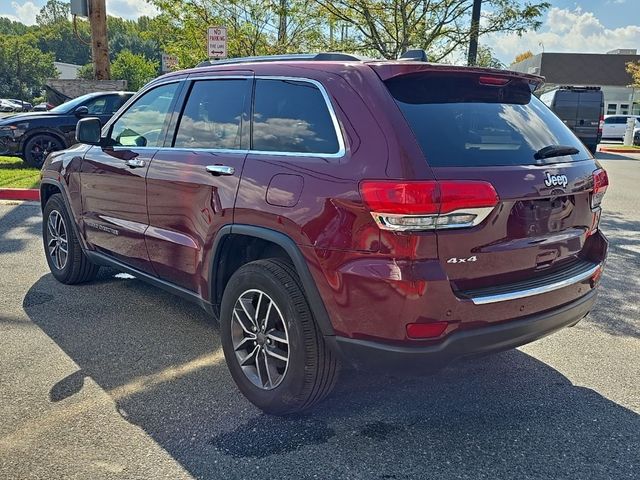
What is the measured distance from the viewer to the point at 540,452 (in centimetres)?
281

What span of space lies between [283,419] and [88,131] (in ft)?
8.78

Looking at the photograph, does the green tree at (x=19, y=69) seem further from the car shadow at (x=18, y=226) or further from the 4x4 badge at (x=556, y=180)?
the 4x4 badge at (x=556, y=180)

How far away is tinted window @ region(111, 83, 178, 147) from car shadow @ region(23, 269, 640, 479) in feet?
4.52

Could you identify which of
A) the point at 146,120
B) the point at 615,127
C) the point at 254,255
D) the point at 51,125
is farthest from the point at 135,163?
the point at 615,127

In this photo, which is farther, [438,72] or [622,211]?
[622,211]

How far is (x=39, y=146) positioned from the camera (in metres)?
11.6

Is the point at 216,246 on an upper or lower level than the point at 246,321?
upper

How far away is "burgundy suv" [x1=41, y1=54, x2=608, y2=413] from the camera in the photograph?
253 cm

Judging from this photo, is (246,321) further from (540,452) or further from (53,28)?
(53,28)

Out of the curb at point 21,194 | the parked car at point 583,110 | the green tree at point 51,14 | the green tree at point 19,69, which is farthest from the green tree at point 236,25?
the green tree at point 51,14

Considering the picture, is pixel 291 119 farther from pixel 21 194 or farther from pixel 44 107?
pixel 44 107

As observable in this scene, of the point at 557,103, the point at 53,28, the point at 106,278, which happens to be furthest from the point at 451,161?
the point at 53,28

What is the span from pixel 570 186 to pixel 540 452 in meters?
1.30

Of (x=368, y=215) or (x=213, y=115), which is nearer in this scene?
(x=368, y=215)
